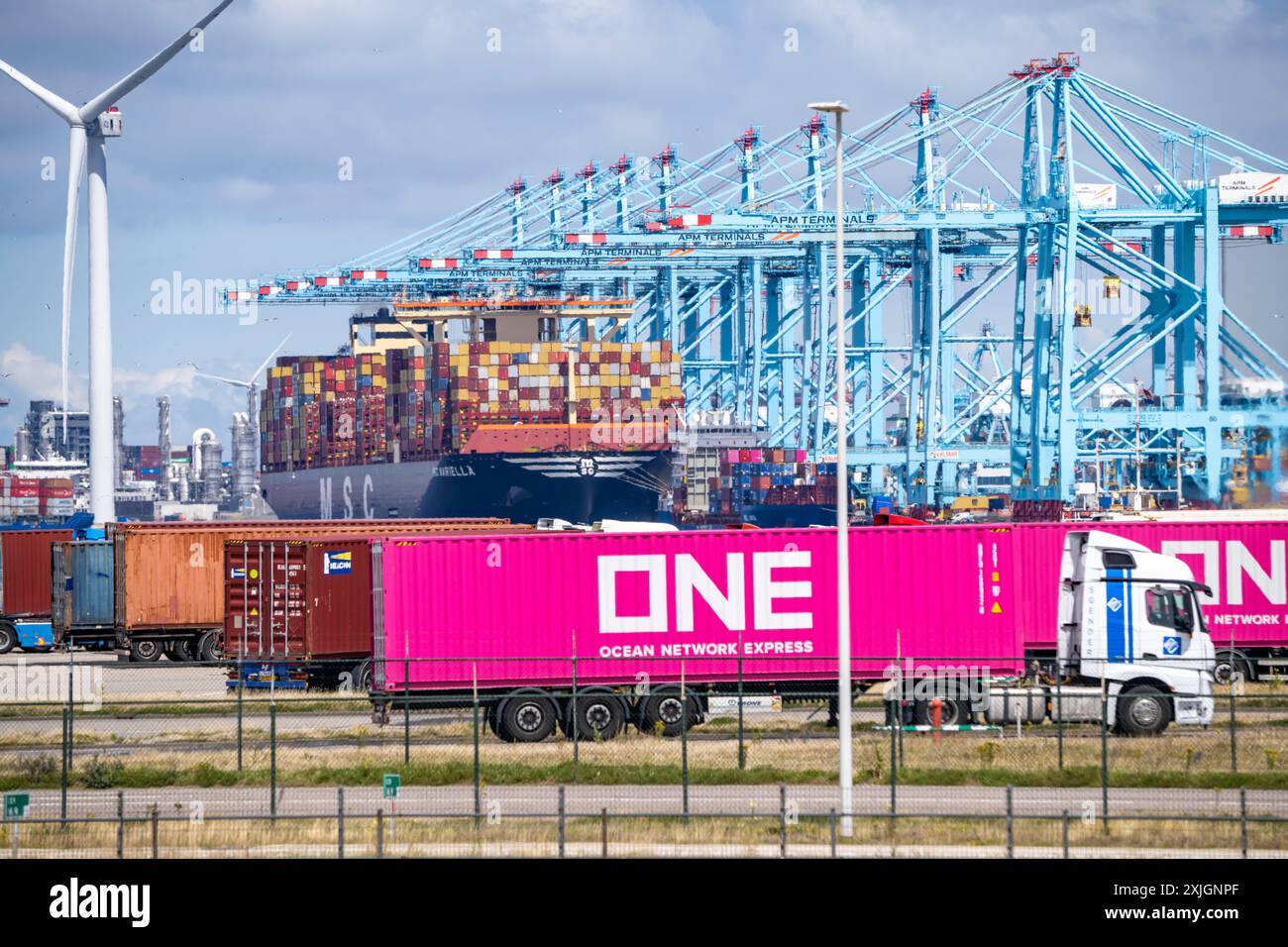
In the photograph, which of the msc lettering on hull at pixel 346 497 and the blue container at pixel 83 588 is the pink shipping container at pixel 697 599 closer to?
the blue container at pixel 83 588

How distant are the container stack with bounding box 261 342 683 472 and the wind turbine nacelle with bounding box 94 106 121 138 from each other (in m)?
60.3

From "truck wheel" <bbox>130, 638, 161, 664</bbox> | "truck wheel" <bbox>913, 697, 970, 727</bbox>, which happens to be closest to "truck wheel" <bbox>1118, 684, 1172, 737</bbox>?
"truck wheel" <bbox>913, 697, 970, 727</bbox>

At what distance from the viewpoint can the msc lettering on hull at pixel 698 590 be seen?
1212 inches

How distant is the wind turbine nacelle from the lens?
64.9 metres

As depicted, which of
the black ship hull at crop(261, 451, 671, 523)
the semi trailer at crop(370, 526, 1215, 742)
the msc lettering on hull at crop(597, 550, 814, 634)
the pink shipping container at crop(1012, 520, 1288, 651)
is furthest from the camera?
the black ship hull at crop(261, 451, 671, 523)

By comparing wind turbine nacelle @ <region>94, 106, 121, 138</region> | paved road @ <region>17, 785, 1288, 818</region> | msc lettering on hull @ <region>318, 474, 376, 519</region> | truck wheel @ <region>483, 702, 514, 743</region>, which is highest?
wind turbine nacelle @ <region>94, 106, 121, 138</region>

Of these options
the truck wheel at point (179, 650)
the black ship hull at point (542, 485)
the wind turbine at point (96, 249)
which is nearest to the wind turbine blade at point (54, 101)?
→ the wind turbine at point (96, 249)

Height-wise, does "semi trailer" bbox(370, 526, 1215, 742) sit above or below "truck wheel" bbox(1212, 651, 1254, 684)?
above

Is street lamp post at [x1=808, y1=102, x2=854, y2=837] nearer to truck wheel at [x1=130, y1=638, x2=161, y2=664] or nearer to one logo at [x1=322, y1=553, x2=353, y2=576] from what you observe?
one logo at [x1=322, y1=553, x2=353, y2=576]

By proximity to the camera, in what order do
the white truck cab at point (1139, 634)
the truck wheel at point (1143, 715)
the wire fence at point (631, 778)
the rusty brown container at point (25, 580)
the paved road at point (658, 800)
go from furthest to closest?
the rusty brown container at point (25, 580) → the white truck cab at point (1139, 634) → the truck wheel at point (1143, 715) → the paved road at point (658, 800) → the wire fence at point (631, 778)

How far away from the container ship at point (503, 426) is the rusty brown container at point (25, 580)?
224 ft

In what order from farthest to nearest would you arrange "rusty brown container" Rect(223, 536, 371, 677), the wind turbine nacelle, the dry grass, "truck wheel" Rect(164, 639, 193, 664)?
the wind turbine nacelle, "truck wheel" Rect(164, 639, 193, 664), "rusty brown container" Rect(223, 536, 371, 677), the dry grass

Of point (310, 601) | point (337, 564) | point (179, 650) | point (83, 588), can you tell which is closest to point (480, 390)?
point (83, 588)
